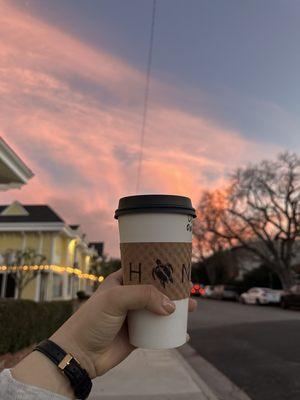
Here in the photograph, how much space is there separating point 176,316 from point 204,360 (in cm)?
818

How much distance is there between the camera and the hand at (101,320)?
1587 millimetres

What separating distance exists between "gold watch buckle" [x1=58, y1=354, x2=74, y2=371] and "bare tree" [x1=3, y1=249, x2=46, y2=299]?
78.6 ft

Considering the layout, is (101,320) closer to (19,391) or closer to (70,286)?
(19,391)

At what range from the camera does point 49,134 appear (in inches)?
501

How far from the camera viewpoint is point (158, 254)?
1592 mm

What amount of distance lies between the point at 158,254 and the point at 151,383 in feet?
17.8

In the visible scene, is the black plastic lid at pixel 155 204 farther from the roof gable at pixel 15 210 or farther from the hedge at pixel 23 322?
the roof gable at pixel 15 210

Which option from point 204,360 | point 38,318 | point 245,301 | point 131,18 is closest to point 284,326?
point 204,360

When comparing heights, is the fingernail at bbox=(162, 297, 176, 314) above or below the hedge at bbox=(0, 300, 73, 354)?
above

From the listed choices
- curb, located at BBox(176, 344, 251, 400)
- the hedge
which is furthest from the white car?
the hedge

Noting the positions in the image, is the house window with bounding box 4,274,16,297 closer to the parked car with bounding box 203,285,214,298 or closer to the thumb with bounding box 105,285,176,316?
the parked car with bounding box 203,285,214,298

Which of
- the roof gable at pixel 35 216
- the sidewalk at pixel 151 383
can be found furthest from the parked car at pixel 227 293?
the sidewalk at pixel 151 383

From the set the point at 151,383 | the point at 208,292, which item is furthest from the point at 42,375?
the point at 208,292

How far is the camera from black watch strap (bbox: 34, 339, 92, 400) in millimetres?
1605
